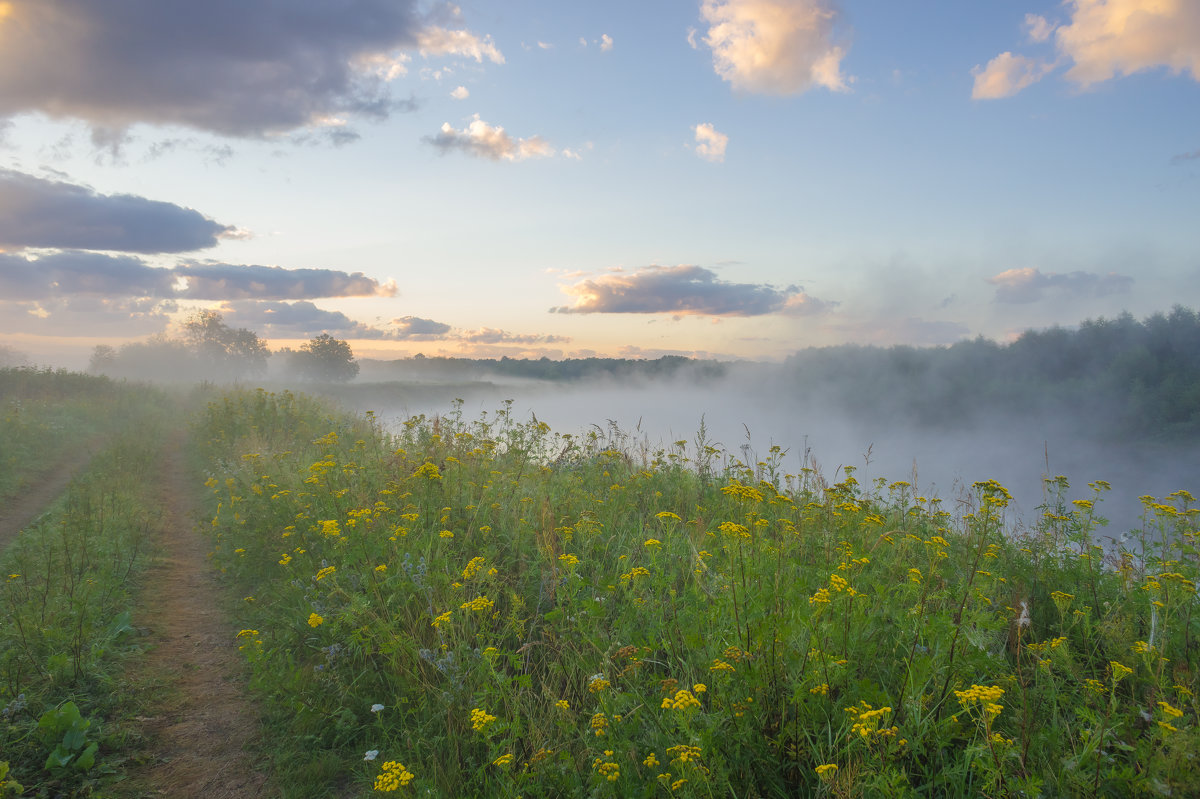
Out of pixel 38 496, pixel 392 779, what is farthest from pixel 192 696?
pixel 38 496

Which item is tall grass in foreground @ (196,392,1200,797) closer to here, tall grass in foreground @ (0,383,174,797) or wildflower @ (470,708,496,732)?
wildflower @ (470,708,496,732)

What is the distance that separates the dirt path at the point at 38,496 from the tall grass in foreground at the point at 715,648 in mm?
5443

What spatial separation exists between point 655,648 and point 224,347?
100 m

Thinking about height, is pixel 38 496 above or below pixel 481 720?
below

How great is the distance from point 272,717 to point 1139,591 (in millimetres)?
7431

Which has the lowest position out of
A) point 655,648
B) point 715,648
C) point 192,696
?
point 192,696

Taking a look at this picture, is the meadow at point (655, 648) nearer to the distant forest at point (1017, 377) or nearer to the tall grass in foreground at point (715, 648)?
the tall grass in foreground at point (715, 648)

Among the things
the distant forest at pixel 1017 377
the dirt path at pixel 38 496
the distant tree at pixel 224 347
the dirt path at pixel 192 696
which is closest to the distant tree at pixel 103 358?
the distant tree at pixel 224 347

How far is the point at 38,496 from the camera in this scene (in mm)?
12125

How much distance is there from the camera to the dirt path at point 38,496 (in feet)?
32.8

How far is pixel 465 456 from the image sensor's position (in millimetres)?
9023

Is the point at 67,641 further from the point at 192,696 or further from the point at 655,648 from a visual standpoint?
the point at 655,648

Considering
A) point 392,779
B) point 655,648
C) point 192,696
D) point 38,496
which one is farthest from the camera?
point 38,496

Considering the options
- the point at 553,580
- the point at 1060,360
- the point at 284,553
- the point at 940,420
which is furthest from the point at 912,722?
the point at 940,420
